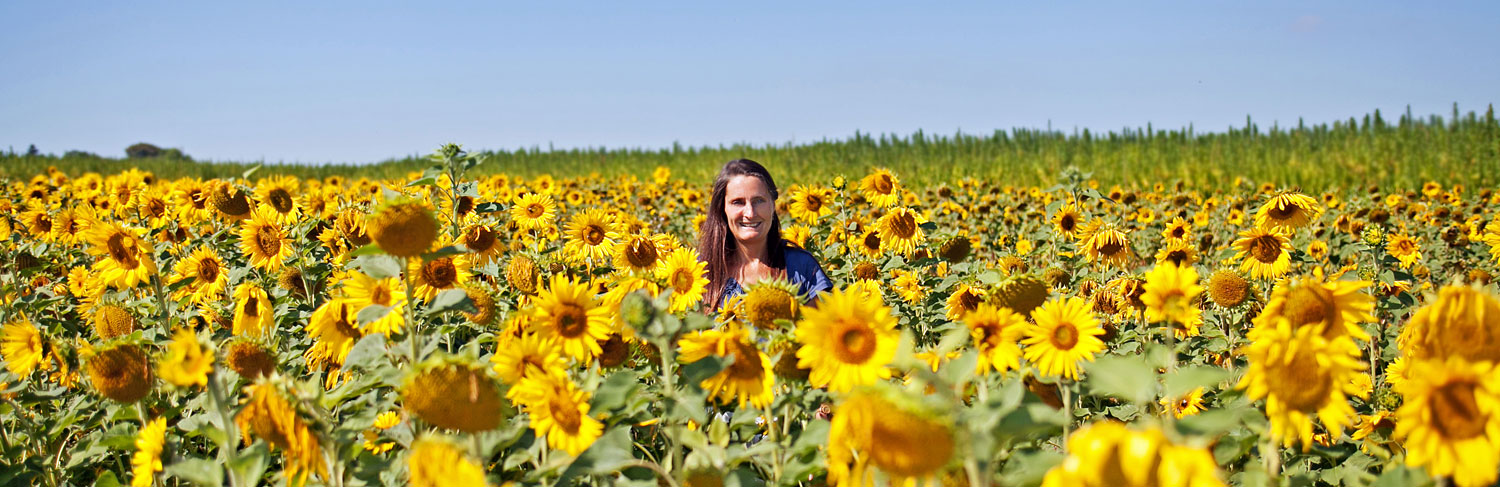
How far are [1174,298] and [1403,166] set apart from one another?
14447 millimetres

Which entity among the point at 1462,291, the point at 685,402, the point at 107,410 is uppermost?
the point at 1462,291

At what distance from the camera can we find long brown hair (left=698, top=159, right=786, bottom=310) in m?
3.79

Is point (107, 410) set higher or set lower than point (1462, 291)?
lower

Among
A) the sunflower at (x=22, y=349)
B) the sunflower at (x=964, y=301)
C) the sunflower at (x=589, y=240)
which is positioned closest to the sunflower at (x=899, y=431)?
the sunflower at (x=964, y=301)

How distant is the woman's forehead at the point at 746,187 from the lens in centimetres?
366

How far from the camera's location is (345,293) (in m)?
1.96

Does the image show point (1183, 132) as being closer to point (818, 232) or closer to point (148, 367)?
point (818, 232)

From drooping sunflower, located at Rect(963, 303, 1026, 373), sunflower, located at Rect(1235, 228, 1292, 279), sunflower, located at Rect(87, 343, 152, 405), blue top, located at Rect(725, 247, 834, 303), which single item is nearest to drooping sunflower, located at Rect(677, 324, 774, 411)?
drooping sunflower, located at Rect(963, 303, 1026, 373)

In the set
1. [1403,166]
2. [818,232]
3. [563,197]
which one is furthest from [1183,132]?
[818,232]

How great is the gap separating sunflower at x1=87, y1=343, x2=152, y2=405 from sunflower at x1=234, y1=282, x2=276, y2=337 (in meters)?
0.83

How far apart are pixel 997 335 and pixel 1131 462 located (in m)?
0.75

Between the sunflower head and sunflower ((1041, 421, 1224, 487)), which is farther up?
sunflower ((1041, 421, 1224, 487))

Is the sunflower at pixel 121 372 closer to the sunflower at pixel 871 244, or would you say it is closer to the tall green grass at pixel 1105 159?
the sunflower at pixel 871 244

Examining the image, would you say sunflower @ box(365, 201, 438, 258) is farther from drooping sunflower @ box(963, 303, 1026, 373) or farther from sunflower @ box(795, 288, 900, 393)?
drooping sunflower @ box(963, 303, 1026, 373)
